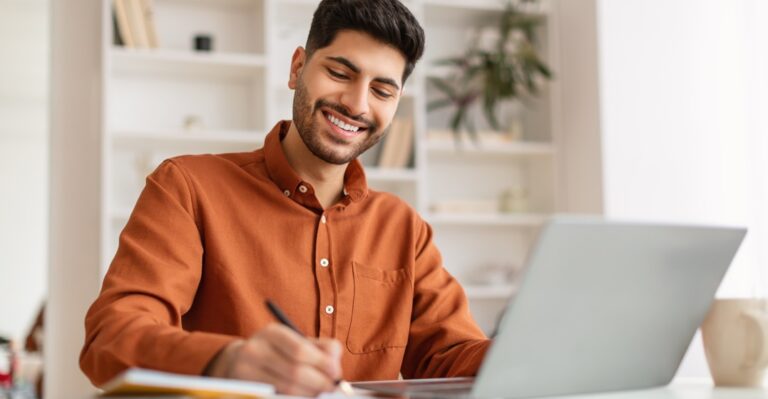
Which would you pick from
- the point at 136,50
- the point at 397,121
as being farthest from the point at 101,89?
the point at 397,121

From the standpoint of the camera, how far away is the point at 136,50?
3.26 metres

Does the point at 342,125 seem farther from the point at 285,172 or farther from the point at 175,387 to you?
the point at 175,387

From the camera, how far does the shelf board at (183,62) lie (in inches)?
129

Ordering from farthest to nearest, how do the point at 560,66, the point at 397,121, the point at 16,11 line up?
1. the point at 16,11
2. the point at 560,66
3. the point at 397,121

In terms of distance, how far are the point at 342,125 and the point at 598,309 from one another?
70 centimetres

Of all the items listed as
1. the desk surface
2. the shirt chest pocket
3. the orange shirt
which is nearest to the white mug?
the desk surface

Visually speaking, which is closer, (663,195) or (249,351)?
(249,351)

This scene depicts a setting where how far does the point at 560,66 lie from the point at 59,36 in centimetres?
210

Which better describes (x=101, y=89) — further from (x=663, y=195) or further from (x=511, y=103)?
(x=663, y=195)

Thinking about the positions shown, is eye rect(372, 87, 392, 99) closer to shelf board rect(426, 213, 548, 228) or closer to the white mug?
the white mug

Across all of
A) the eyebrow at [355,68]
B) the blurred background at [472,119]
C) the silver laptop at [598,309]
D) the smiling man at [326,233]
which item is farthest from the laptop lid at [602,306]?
the blurred background at [472,119]

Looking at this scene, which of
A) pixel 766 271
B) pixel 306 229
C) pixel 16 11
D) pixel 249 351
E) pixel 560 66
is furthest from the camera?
pixel 16 11

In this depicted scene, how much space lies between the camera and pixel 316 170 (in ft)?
5.05

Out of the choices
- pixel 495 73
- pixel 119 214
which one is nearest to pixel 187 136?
pixel 119 214
